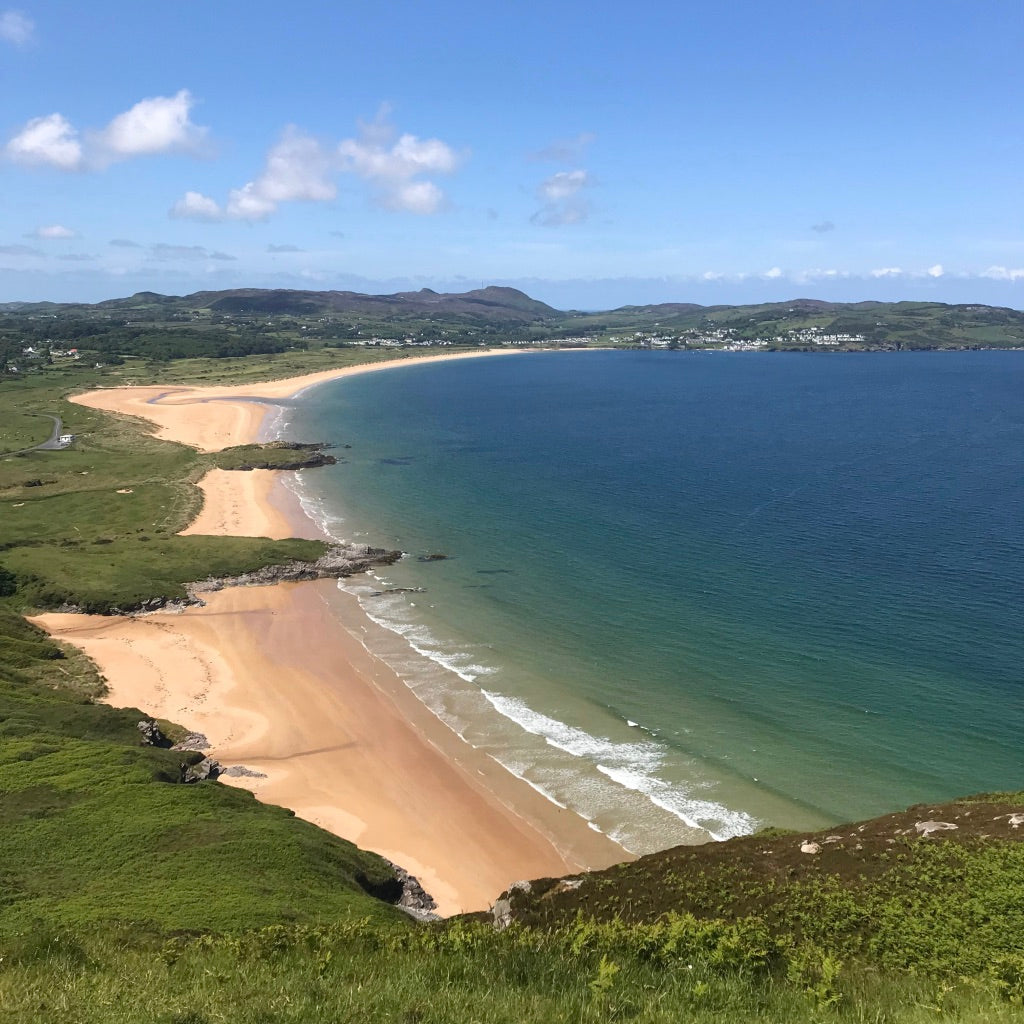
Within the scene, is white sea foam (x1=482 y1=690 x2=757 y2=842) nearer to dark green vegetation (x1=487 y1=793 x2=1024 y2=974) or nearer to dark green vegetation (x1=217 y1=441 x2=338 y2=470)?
dark green vegetation (x1=487 y1=793 x2=1024 y2=974)

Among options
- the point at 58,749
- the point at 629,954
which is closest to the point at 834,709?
the point at 629,954

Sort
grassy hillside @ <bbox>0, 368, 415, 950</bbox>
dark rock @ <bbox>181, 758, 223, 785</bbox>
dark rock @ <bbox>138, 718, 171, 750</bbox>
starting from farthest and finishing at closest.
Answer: dark rock @ <bbox>138, 718, 171, 750</bbox> < dark rock @ <bbox>181, 758, 223, 785</bbox> < grassy hillside @ <bbox>0, 368, 415, 950</bbox>

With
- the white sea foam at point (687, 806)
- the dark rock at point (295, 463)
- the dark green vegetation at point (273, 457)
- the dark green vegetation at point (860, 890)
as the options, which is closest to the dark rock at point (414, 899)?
the dark green vegetation at point (860, 890)

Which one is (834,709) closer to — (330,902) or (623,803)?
(623,803)

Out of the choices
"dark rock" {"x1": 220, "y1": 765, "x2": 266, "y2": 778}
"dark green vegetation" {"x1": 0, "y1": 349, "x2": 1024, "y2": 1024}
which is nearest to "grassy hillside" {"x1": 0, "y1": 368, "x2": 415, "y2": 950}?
"dark green vegetation" {"x1": 0, "y1": 349, "x2": 1024, "y2": 1024}

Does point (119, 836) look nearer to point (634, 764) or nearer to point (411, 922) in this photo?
point (411, 922)
